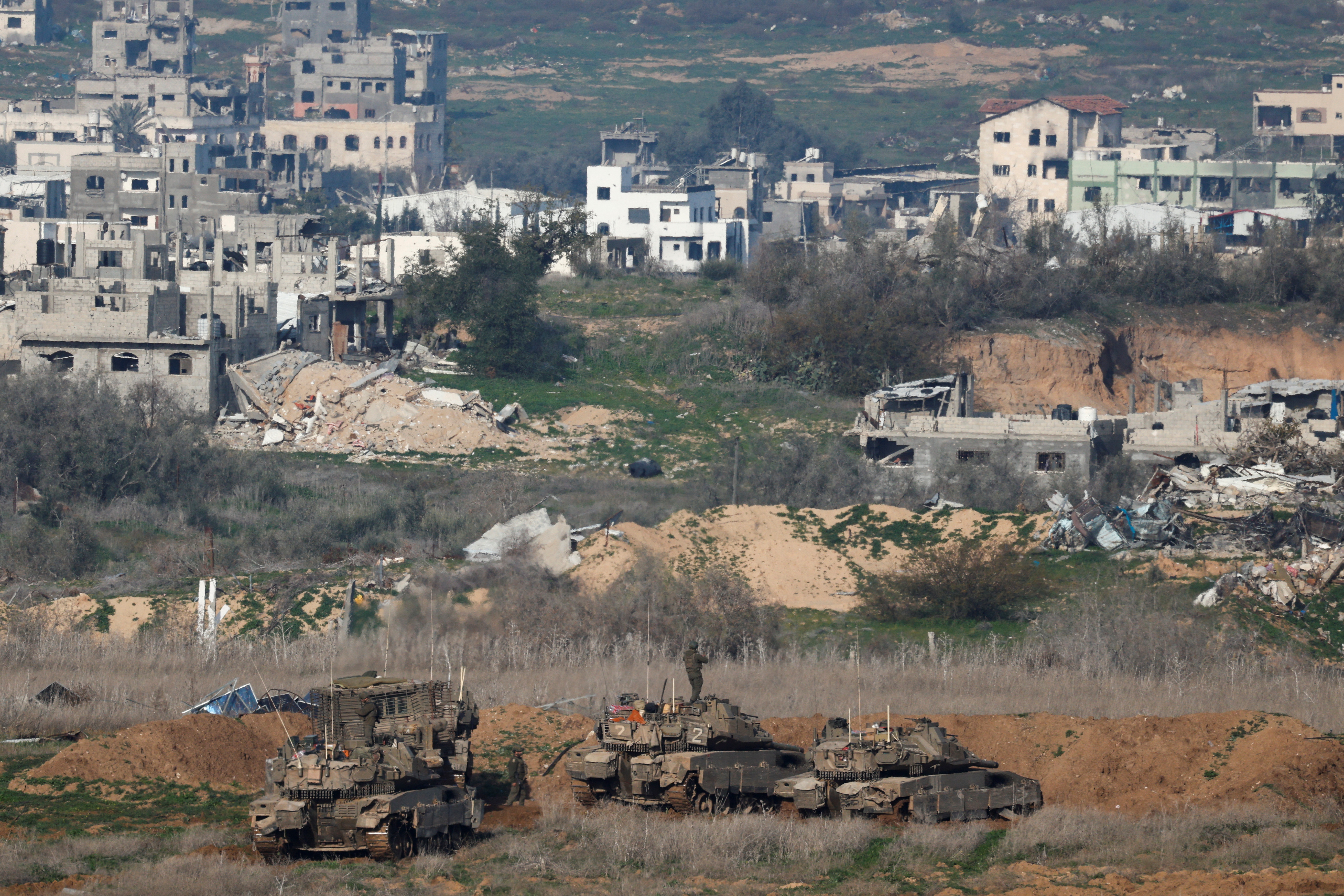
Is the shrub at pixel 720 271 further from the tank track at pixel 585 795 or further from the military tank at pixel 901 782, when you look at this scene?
the military tank at pixel 901 782

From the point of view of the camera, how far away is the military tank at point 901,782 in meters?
21.6

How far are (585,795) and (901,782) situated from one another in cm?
399

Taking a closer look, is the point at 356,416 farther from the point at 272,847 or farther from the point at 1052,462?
the point at 272,847

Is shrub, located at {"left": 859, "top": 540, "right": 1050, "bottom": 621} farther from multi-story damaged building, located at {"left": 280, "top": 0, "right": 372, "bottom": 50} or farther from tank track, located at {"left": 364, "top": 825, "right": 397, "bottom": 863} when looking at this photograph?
multi-story damaged building, located at {"left": 280, "top": 0, "right": 372, "bottom": 50}

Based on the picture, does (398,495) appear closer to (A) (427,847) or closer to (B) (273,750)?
(B) (273,750)

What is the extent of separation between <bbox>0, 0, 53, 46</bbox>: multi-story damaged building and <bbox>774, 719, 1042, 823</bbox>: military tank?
121 metres

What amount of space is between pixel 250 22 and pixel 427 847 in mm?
130962

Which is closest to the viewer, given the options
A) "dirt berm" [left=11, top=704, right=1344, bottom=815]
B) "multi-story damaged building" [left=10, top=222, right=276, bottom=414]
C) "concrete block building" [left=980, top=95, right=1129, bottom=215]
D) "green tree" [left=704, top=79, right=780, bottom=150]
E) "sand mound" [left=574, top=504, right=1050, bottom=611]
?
"dirt berm" [left=11, top=704, right=1344, bottom=815]

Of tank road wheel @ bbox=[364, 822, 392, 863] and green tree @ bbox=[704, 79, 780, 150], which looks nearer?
tank road wheel @ bbox=[364, 822, 392, 863]

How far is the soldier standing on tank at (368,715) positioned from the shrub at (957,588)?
56.9 feet

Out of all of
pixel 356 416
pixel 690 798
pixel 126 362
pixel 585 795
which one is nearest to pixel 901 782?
pixel 690 798

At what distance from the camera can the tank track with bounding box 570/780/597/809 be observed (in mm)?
23219

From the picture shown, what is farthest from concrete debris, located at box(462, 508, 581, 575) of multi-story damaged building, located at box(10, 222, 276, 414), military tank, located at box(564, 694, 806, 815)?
military tank, located at box(564, 694, 806, 815)

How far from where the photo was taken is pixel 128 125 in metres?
102
